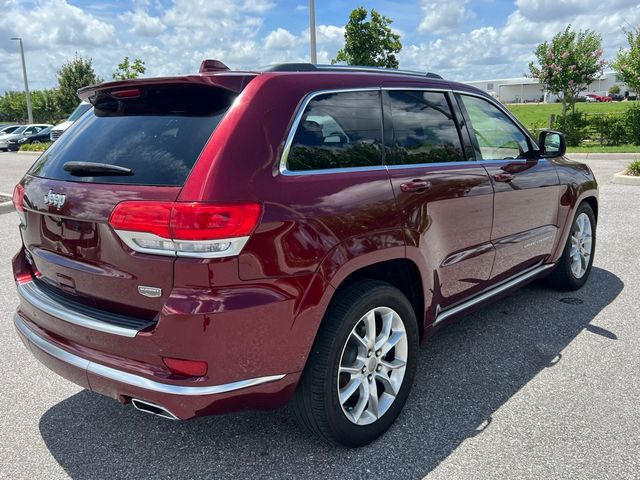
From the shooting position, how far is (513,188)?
383cm

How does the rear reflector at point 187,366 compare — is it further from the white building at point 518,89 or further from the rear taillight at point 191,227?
the white building at point 518,89

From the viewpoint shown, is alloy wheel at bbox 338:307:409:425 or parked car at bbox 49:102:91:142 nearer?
alloy wheel at bbox 338:307:409:425

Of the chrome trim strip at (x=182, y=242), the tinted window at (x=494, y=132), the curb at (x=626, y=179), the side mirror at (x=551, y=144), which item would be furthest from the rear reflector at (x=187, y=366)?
the curb at (x=626, y=179)

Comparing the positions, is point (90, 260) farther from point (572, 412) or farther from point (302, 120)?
point (572, 412)

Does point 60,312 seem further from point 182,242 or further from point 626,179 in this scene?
point 626,179

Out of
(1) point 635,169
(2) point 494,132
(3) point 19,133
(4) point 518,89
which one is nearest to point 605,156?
(1) point 635,169

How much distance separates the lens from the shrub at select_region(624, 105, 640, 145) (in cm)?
1880

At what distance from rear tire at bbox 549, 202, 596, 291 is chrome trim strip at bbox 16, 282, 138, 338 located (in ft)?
12.7

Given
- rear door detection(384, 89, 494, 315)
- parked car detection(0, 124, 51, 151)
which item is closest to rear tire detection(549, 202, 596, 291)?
rear door detection(384, 89, 494, 315)

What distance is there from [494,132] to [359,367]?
2152 millimetres

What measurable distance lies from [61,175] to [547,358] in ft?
10.5

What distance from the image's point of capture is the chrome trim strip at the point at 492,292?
11.1 ft

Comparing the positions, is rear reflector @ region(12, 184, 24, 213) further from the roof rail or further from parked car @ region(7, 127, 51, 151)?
parked car @ region(7, 127, 51, 151)

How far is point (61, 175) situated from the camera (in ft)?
8.79
